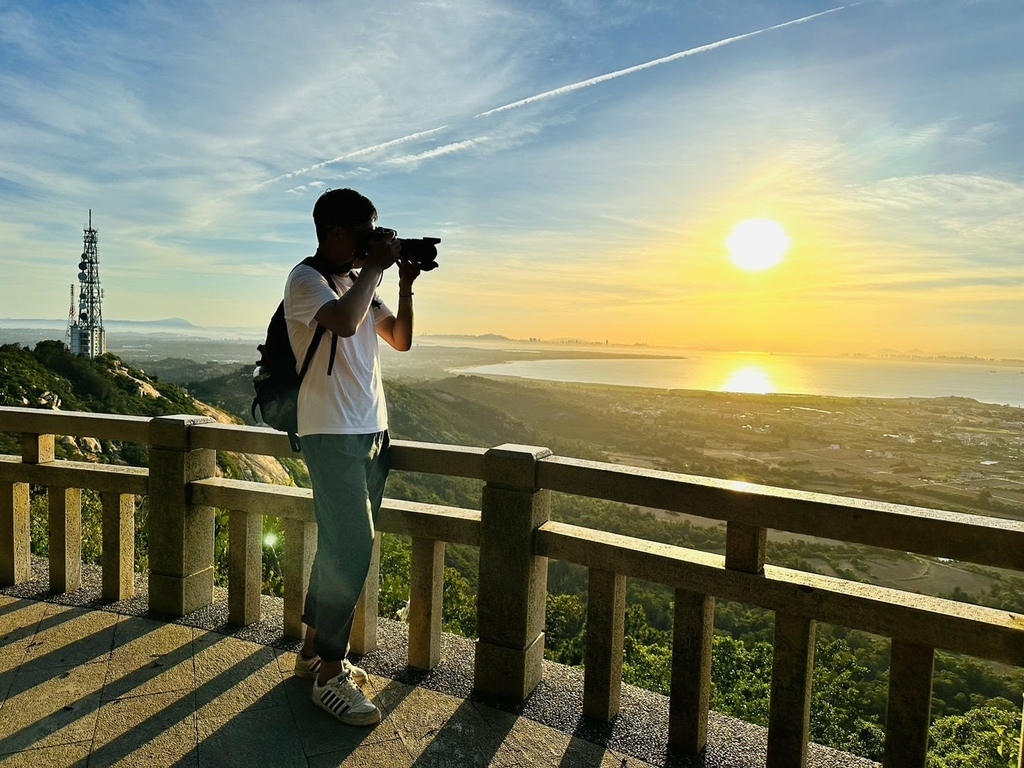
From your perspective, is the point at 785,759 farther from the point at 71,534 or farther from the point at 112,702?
the point at 71,534

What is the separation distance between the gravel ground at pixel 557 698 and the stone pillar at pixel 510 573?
0.11 meters

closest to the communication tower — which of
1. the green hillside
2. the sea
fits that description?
the green hillside

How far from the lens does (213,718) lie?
2551mm

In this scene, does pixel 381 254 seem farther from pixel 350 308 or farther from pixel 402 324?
pixel 402 324

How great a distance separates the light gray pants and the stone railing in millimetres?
366

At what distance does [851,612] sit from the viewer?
2.12 m

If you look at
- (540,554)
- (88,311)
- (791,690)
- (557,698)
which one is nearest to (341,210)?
(540,554)

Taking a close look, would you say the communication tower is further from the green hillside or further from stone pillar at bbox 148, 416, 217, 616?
stone pillar at bbox 148, 416, 217, 616

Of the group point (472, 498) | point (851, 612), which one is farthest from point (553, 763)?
point (472, 498)

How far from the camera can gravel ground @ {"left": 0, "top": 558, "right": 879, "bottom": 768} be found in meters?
2.49

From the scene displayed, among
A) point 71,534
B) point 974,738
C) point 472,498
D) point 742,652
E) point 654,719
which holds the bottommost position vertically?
point 472,498

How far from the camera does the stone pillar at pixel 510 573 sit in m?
2.68

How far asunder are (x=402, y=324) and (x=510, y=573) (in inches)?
41.4

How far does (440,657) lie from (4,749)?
157 cm
